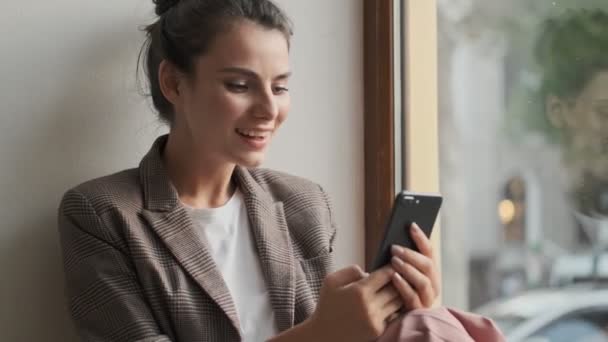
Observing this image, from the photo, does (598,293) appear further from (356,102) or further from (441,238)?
(356,102)

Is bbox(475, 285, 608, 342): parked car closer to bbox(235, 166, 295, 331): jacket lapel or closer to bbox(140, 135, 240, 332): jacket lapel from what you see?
bbox(235, 166, 295, 331): jacket lapel

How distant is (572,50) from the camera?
4.46 feet

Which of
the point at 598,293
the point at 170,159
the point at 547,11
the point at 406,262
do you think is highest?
the point at 547,11

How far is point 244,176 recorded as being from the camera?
1.30 m

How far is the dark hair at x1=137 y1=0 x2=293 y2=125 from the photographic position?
3.81 ft

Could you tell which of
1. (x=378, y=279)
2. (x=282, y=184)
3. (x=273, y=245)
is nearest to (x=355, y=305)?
(x=378, y=279)

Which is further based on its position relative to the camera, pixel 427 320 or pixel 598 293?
pixel 598 293

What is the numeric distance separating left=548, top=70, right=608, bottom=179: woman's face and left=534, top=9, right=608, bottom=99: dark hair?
2 cm

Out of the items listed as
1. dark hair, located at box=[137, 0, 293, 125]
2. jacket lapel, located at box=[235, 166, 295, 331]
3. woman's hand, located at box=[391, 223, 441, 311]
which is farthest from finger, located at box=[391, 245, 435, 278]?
dark hair, located at box=[137, 0, 293, 125]

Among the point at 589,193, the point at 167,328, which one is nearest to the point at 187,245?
the point at 167,328

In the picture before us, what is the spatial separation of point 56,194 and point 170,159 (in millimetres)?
180

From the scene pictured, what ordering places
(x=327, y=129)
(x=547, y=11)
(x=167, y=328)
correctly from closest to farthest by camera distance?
1. (x=167, y=328)
2. (x=547, y=11)
3. (x=327, y=129)

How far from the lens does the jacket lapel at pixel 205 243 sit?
3.80ft

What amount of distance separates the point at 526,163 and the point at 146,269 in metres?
0.68
